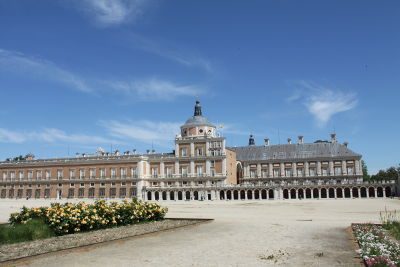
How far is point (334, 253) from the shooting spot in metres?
11.1

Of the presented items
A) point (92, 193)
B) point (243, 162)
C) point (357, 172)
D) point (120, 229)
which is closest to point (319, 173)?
point (357, 172)

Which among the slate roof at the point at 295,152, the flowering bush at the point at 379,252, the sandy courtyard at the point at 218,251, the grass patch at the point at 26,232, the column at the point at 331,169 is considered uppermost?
the slate roof at the point at 295,152

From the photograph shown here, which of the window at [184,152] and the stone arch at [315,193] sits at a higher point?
the window at [184,152]

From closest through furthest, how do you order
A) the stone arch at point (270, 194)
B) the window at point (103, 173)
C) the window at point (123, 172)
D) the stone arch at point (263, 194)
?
the stone arch at point (263, 194) → the stone arch at point (270, 194) → the window at point (123, 172) → the window at point (103, 173)

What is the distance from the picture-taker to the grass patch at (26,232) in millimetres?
13648

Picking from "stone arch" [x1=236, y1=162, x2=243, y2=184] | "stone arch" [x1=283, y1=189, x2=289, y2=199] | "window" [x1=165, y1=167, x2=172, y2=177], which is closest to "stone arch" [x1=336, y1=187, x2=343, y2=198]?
"stone arch" [x1=283, y1=189, x2=289, y2=199]

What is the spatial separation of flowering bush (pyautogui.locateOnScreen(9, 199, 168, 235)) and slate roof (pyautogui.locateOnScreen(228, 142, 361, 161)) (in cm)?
7053

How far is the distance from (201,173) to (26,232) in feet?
226

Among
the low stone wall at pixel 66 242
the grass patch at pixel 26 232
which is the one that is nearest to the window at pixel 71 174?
the low stone wall at pixel 66 242

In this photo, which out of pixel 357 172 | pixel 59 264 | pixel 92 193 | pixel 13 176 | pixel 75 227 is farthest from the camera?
pixel 13 176

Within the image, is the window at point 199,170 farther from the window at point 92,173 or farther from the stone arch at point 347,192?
the stone arch at point 347,192

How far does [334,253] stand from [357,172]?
75.3m

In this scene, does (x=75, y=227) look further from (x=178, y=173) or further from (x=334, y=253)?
(x=178, y=173)

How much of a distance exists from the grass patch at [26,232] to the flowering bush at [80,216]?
1.30 feet
